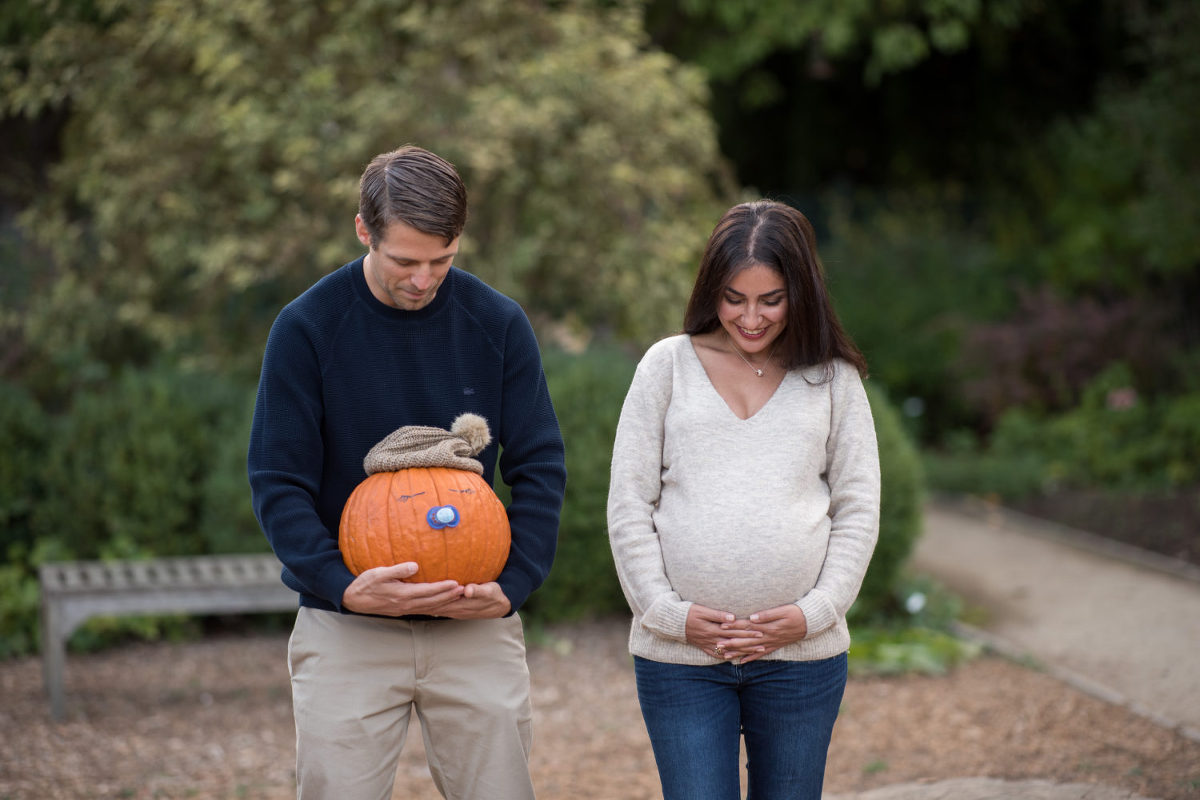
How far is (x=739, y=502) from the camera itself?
2645 millimetres

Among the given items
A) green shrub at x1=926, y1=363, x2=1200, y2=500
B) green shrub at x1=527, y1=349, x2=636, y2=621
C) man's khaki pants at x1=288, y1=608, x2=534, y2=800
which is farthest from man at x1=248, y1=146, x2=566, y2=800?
green shrub at x1=926, y1=363, x2=1200, y2=500

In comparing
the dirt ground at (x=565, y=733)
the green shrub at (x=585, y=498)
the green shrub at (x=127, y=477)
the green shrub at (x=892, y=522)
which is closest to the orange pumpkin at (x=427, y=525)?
the dirt ground at (x=565, y=733)

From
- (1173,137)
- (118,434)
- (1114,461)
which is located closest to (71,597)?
(118,434)

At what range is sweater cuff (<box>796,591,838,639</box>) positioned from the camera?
103 inches

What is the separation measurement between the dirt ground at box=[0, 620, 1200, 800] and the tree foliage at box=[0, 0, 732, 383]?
2391 millimetres

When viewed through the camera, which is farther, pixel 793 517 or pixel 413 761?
pixel 413 761

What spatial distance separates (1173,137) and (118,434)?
8271 mm

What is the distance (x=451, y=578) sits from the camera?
2.69 metres

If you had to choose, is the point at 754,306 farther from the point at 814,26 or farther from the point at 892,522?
the point at 814,26

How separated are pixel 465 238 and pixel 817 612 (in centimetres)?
521

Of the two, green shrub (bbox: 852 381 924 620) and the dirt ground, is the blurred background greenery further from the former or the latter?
Result: the dirt ground

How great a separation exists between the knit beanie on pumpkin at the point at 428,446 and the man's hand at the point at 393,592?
0.23 metres

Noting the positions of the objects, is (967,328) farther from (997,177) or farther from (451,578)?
(451,578)

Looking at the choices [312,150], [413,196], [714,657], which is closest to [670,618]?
[714,657]
